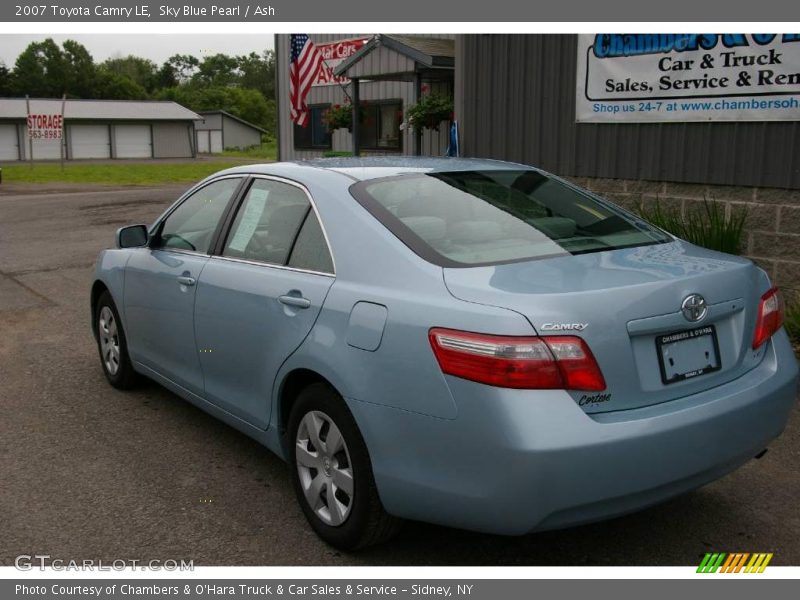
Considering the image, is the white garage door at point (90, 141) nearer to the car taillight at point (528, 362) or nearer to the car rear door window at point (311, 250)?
the car rear door window at point (311, 250)

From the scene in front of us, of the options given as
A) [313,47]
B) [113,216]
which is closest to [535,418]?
[113,216]

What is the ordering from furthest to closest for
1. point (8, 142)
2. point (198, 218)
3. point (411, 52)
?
point (8, 142) → point (411, 52) → point (198, 218)

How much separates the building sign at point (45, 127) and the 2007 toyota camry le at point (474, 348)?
38345 mm

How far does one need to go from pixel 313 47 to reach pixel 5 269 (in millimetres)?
11883

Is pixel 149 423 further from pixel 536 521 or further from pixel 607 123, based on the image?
pixel 607 123

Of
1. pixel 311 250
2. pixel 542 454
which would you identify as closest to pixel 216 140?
pixel 311 250

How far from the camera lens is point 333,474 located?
3.68m

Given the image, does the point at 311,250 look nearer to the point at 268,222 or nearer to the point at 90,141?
the point at 268,222

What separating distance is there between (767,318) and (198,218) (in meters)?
3.10

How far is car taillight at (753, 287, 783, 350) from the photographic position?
3643 millimetres

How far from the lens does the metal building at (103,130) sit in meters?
57.6

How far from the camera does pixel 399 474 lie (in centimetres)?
329

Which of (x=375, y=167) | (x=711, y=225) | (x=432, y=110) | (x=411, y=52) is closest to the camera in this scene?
(x=375, y=167)

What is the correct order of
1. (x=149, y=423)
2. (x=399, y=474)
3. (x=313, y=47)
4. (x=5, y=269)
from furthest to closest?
(x=313, y=47), (x=5, y=269), (x=149, y=423), (x=399, y=474)
